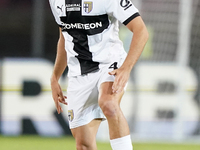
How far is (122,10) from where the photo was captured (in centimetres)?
292

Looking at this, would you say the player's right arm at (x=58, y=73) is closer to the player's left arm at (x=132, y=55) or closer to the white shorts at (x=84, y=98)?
the white shorts at (x=84, y=98)

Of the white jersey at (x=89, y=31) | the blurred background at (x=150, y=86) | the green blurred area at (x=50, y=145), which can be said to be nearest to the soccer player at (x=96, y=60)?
the white jersey at (x=89, y=31)

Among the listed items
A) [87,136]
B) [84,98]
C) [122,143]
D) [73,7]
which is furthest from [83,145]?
[73,7]

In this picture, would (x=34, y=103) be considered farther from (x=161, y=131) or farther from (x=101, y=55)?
(x=101, y=55)

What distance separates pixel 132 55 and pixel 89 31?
41cm

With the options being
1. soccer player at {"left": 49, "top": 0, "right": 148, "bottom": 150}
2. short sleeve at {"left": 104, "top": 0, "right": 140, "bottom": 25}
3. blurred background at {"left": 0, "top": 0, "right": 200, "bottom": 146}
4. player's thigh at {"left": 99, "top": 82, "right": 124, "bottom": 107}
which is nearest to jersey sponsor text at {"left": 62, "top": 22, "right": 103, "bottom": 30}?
soccer player at {"left": 49, "top": 0, "right": 148, "bottom": 150}

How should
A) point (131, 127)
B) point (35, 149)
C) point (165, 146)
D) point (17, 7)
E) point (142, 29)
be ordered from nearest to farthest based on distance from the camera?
1. point (142, 29)
2. point (35, 149)
3. point (165, 146)
4. point (131, 127)
5. point (17, 7)

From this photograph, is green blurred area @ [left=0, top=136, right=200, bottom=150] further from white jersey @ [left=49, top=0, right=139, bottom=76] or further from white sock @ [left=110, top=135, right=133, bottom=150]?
white sock @ [left=110, top=135, right=133, bottom=150]

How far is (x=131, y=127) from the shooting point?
681 centimetres

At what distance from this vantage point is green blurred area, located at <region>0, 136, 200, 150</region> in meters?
5.91

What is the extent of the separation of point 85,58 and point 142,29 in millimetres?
529

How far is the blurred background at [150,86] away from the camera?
22.3 feet

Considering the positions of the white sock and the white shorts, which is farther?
the white shorts

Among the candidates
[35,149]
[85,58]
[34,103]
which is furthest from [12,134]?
[85,58]
